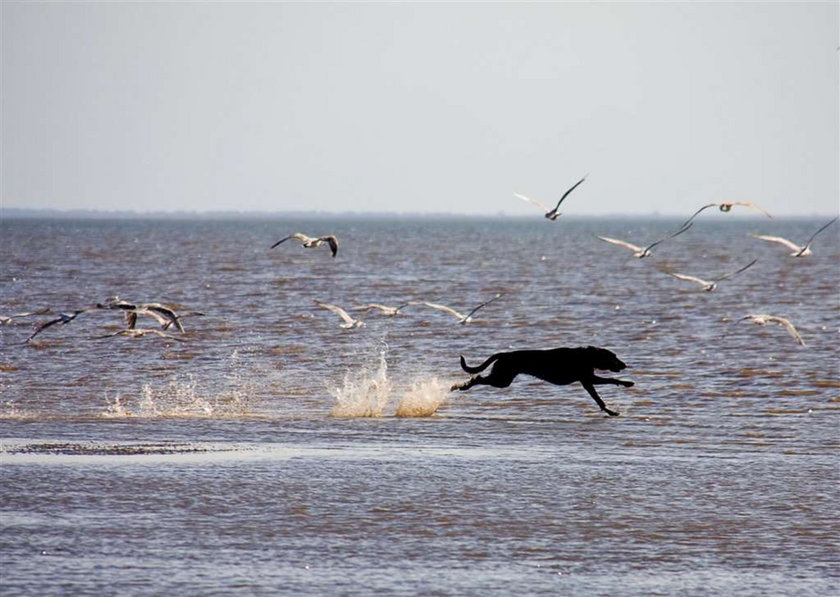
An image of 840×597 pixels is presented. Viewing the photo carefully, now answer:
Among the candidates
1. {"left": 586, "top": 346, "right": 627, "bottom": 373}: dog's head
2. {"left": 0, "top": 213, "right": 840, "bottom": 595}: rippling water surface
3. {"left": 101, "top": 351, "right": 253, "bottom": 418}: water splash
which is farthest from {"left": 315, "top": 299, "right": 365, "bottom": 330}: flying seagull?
{"left": 586, "top": 346, "right": 627, "bottom": 373}: dog's head

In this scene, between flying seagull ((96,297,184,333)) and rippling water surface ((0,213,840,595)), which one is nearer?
rippling water surface ((0,213,840,595))

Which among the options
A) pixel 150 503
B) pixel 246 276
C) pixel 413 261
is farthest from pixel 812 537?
pixel 413 261

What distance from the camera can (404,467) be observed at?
15.5 metres

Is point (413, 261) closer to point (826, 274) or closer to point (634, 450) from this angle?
point (826, 274)

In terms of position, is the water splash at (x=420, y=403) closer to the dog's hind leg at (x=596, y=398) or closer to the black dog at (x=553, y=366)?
the black dog at (x=553, y=366)

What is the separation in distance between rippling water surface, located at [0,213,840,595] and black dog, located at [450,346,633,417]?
1.83 feet

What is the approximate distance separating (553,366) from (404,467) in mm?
4863

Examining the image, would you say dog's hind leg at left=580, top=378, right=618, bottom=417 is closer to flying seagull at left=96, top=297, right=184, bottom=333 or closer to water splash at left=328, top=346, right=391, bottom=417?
water splash at left=328, top=346, right=391, bottom=417

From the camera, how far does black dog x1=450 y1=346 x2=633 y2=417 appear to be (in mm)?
19797

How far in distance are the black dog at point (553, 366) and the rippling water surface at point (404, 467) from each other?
558 mm

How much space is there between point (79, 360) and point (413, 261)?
6849 cm

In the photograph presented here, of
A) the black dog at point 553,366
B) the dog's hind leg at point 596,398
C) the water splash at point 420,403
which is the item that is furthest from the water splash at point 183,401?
the dog's hind leg at point 596,398

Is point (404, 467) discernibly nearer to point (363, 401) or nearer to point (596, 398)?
point (363, 401)

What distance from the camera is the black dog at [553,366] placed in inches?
779
